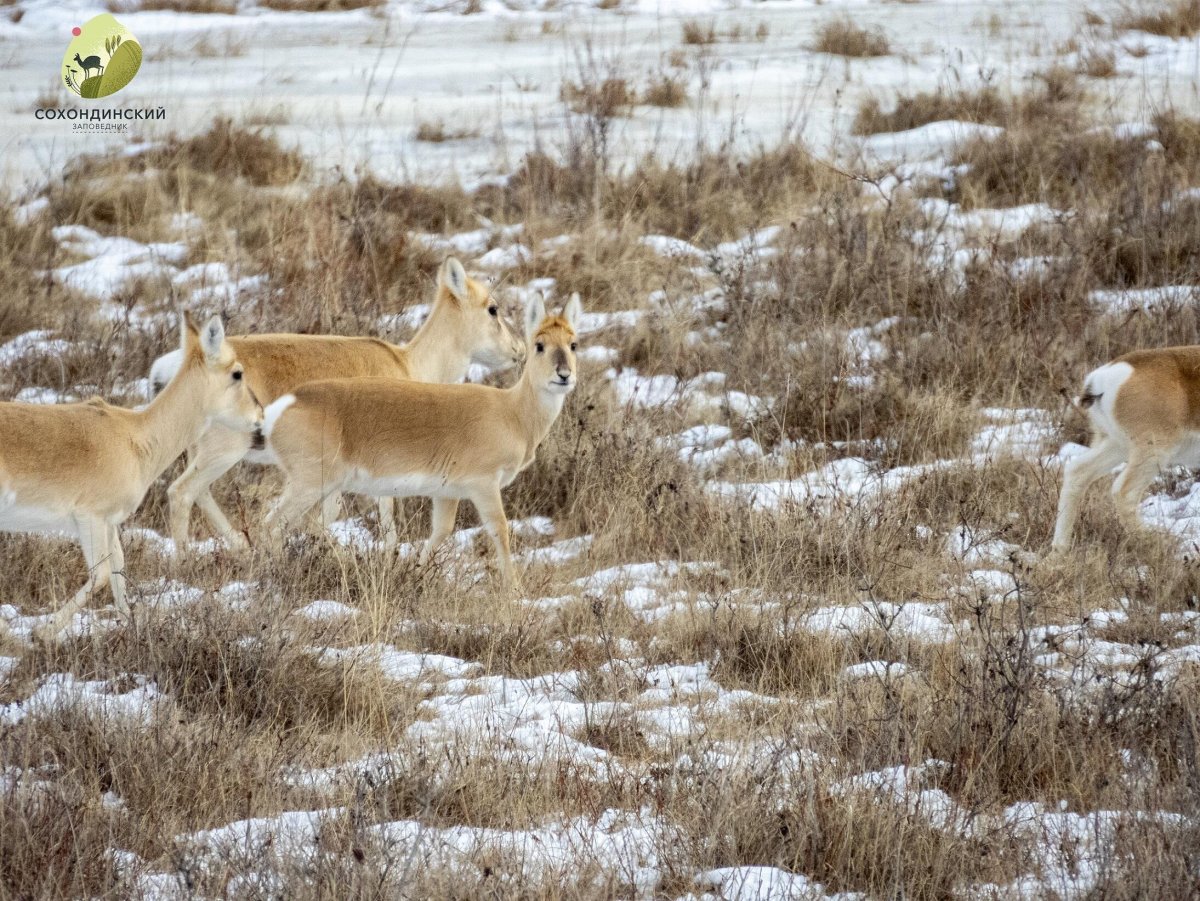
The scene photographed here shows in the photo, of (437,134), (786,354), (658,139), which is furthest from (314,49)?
(786,354)

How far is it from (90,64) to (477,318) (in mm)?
10798

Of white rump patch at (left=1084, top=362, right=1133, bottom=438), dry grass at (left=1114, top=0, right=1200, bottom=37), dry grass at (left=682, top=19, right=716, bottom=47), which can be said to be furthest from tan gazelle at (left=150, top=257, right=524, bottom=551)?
dry grass at (left=1114, top=0, right=1200, bottom=37)

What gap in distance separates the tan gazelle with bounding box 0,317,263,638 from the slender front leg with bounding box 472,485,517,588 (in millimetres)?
1255

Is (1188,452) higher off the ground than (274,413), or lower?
lower

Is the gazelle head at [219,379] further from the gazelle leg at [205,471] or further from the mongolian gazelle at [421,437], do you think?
the gazelle leg at [205,471]

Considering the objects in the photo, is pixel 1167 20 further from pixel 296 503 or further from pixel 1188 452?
pixel 296 503

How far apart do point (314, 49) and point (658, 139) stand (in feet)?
25.3

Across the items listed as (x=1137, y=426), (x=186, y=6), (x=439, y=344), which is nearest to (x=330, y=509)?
(x=439, y=344)

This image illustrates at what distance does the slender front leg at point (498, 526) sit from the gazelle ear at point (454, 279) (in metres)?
2.11

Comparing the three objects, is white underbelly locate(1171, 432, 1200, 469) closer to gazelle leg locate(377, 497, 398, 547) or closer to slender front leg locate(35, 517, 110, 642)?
gazelle leg locate(377, 497, 398, 547)

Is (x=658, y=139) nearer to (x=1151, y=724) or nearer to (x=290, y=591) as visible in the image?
(x=290, y=591)

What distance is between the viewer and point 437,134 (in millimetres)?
14961

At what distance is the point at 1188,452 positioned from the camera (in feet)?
24.2

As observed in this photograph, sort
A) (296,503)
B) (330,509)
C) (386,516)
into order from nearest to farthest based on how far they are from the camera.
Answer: (296,503) < (330,509) < (386,516)
